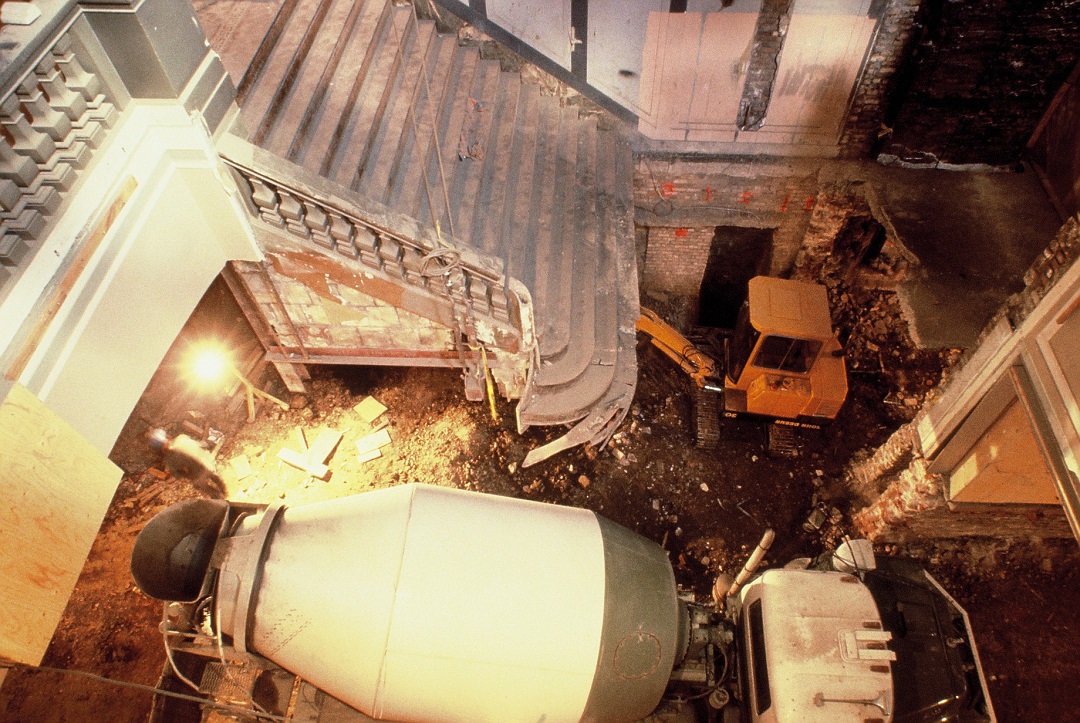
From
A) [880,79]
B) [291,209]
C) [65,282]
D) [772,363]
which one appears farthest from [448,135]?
[880,79]

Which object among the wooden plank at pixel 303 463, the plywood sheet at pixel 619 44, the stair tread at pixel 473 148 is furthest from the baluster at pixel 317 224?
the plywood sheet at pixel 619 44

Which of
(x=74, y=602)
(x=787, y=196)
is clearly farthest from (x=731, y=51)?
(x=74, y=602)

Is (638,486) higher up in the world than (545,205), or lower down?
lower down

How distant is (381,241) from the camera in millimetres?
5898

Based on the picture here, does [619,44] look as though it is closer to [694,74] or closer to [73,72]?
[694,74]

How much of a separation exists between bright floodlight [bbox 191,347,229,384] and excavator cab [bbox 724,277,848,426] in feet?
20.8

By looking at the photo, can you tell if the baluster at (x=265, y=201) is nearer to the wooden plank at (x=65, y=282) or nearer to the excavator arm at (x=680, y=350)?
the wooden plank at (x=65, y=282)

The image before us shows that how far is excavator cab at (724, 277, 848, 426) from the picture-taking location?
7.16 metres

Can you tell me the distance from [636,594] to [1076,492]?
2.93 m

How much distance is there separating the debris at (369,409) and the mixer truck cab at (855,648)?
495cm

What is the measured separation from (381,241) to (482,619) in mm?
3555

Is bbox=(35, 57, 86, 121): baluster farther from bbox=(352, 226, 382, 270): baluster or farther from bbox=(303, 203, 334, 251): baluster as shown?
bbox=(352, 226, 382, 270): baluster

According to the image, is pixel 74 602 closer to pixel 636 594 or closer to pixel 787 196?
pixel 636 594

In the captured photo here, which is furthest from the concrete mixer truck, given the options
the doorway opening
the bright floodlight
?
the doorway opening
